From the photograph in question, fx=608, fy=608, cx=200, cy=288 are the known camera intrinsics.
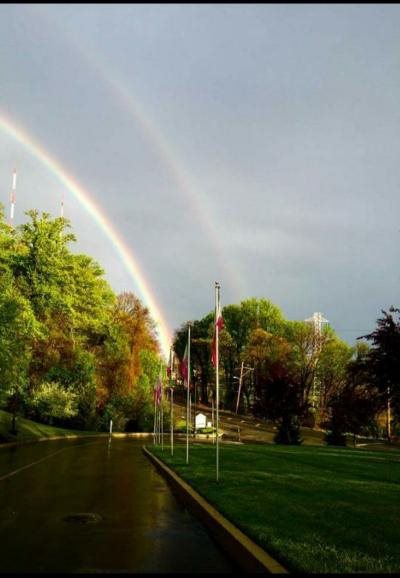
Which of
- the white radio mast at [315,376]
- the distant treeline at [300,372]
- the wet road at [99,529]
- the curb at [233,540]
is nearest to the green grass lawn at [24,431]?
the distant treeline at [300,372]

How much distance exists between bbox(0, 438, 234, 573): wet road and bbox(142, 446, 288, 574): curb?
0.19 meters

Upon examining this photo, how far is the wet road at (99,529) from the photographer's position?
7.41 meters

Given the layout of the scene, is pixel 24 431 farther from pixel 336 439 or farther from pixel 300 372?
pixel 300 372

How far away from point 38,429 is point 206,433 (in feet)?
76.7

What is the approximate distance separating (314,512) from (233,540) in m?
2.51

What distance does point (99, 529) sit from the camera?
9648mm

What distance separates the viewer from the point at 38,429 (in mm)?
48562

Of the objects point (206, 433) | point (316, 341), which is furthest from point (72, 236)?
point (316, 341)

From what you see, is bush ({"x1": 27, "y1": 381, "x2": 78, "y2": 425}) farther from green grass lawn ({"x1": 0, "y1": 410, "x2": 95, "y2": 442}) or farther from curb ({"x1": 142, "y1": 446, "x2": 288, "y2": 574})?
curb ({"x1": 142, "y1": 446, "x2": 288, "y2": 574})

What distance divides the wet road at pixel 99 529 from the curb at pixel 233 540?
190 millimetres

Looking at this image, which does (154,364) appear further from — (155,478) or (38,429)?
(155,478)

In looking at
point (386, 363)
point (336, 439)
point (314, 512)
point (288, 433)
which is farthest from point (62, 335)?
point (314, 512)

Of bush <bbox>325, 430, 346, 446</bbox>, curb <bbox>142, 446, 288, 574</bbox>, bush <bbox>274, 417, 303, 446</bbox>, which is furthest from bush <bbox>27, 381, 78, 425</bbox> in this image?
curb <bbox>142, 446, 288, 574</bbox>

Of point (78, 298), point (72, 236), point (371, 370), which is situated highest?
point (72, 236)
